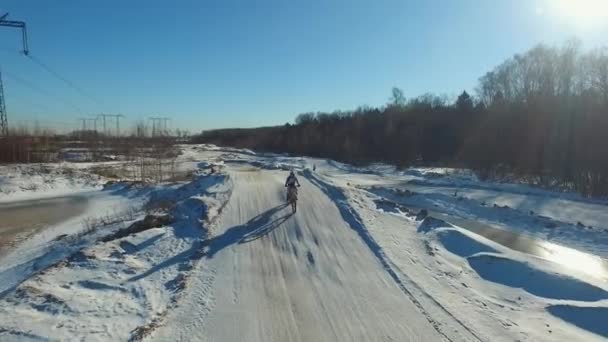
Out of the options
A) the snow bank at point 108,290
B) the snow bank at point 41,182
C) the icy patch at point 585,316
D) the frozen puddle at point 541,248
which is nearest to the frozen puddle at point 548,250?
the frozen puddle at point 541,248

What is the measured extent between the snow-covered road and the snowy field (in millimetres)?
36

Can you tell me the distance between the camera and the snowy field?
21.8 ft

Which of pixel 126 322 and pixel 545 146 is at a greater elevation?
pixel 545 146

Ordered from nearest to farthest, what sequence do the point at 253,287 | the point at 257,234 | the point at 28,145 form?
the point at 253,287 < the point at 257,234 < the point at 28,145

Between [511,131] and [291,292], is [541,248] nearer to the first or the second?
[291,292]

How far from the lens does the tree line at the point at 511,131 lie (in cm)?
2852

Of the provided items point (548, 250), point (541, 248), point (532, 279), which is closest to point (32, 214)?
point (532, 279)

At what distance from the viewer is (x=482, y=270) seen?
10.7 m

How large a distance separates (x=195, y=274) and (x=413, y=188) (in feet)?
80.1

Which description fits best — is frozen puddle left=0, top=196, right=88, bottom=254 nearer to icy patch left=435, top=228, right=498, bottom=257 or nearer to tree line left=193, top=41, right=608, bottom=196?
icy patch left=435, top=228, right=498, bottom=257

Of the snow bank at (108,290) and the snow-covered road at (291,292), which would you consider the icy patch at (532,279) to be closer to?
the snow-covered road at (291,292)

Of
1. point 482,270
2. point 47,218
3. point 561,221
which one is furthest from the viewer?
point 47,218

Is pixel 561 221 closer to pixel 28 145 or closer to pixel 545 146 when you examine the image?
pixel 545 146

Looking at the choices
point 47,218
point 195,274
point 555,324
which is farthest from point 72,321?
point 47,218
